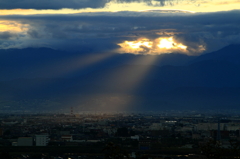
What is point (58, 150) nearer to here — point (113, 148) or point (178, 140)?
point (178, 140)

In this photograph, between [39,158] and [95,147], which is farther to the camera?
[95,147]

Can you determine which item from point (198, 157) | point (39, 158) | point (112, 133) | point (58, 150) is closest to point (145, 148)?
point (58, 150)

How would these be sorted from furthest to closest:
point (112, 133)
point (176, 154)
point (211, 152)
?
point (112, 133), point (176, 154), point (211, 152)

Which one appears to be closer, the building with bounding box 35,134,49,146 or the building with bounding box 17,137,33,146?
the building with bounding box 17,137,33,146

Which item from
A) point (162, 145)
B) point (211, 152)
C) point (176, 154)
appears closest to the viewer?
point (211, 152)

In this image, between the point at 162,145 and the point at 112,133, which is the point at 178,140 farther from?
the point at 112,133

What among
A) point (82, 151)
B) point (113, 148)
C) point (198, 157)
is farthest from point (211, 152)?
point (82, 151)

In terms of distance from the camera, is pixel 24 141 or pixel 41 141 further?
pixel 41 141

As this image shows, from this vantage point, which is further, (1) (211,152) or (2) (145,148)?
(2) (145,148)

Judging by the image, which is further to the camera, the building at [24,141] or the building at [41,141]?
the building at [41,141]
